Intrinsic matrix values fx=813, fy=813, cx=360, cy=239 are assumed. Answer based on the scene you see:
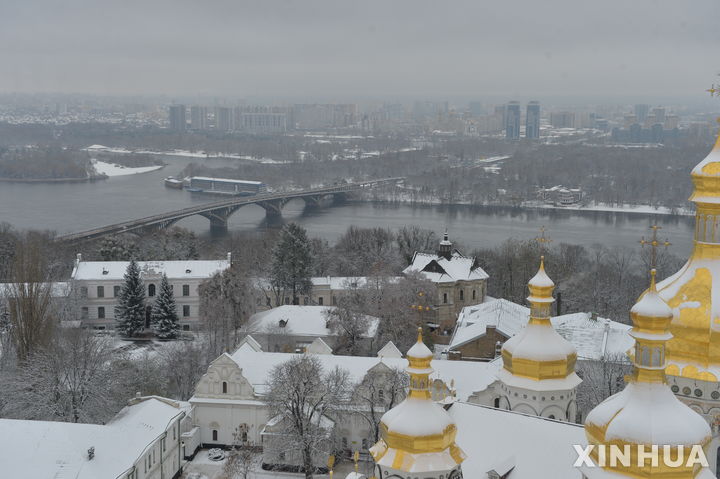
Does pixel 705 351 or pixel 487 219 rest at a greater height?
pixel 705 351

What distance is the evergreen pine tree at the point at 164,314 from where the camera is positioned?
24.8 metres

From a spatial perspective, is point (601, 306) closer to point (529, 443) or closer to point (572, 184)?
point (529, 443)

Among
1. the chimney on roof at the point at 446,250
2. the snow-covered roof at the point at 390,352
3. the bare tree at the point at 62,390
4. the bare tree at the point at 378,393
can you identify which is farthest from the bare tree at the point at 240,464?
the chimney on roof at the point at 446,250

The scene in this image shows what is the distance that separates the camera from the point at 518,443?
29.2 feet

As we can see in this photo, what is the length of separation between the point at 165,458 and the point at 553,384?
789 centimetres

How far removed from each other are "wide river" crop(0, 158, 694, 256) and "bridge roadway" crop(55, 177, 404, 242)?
1.05 meters

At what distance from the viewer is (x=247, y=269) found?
98.5 ft

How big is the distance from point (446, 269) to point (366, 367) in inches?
407

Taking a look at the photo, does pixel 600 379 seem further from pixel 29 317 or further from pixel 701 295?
pixel 29 317

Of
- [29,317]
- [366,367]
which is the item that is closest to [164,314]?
[29,317]

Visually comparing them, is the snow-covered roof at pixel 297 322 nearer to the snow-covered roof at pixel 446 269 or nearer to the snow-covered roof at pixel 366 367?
the snow-covered roof at pixel 446 269

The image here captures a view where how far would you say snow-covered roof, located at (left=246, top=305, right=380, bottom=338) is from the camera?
23094mm

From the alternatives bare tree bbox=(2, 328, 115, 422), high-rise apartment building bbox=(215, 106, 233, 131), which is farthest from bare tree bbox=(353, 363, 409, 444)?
high-rise apartment building bbox=(215, 106, 233, 131)

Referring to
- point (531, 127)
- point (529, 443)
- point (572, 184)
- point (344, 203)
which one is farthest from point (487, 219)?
point (531, 127)
